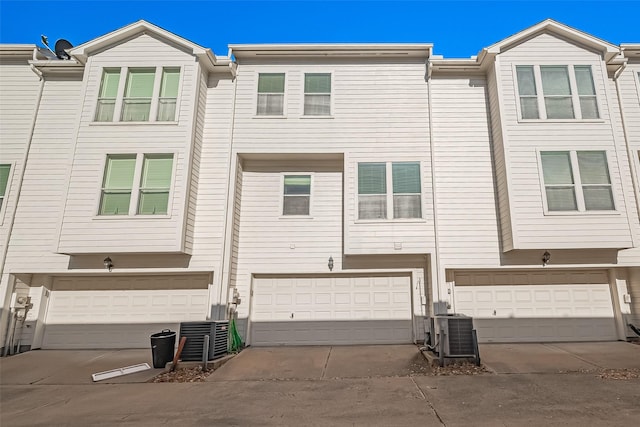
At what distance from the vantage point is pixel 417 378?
625 centimetres

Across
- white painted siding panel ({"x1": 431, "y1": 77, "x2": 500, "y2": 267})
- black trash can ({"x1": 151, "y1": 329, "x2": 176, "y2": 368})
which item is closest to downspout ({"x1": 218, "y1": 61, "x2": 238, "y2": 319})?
black trash can ({"x1": 151, "y1": 329, "x2": 176, "y2": 368})

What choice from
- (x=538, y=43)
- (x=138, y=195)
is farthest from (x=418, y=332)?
(x=538, y=43)

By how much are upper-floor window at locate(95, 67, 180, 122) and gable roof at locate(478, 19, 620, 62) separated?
923cm

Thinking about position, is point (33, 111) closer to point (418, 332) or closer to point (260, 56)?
point (260, 56)

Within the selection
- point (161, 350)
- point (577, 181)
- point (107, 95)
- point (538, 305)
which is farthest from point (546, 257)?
point (107, 95)

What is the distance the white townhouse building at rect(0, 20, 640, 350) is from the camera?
8.84m

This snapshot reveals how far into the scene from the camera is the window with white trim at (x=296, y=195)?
9.97 meters

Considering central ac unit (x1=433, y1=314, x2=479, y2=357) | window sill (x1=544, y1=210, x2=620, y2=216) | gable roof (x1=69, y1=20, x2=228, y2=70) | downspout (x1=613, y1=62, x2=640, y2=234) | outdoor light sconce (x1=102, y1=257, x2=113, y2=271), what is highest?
gable roof (x1=69, y1=20, x2=228, y2=70)

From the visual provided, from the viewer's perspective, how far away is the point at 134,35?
9953mm

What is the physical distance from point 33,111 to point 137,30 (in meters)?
4.09

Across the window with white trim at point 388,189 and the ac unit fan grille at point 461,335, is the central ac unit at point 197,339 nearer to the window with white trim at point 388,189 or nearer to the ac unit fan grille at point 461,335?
the window with white trim at point 388,189

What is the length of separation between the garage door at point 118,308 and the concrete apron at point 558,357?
7451 millimetres

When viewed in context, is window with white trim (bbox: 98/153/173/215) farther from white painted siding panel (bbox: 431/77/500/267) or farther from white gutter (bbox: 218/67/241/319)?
white painted siding panel (bbox: 431/77/500/267)

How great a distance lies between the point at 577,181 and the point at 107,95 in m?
13.2
